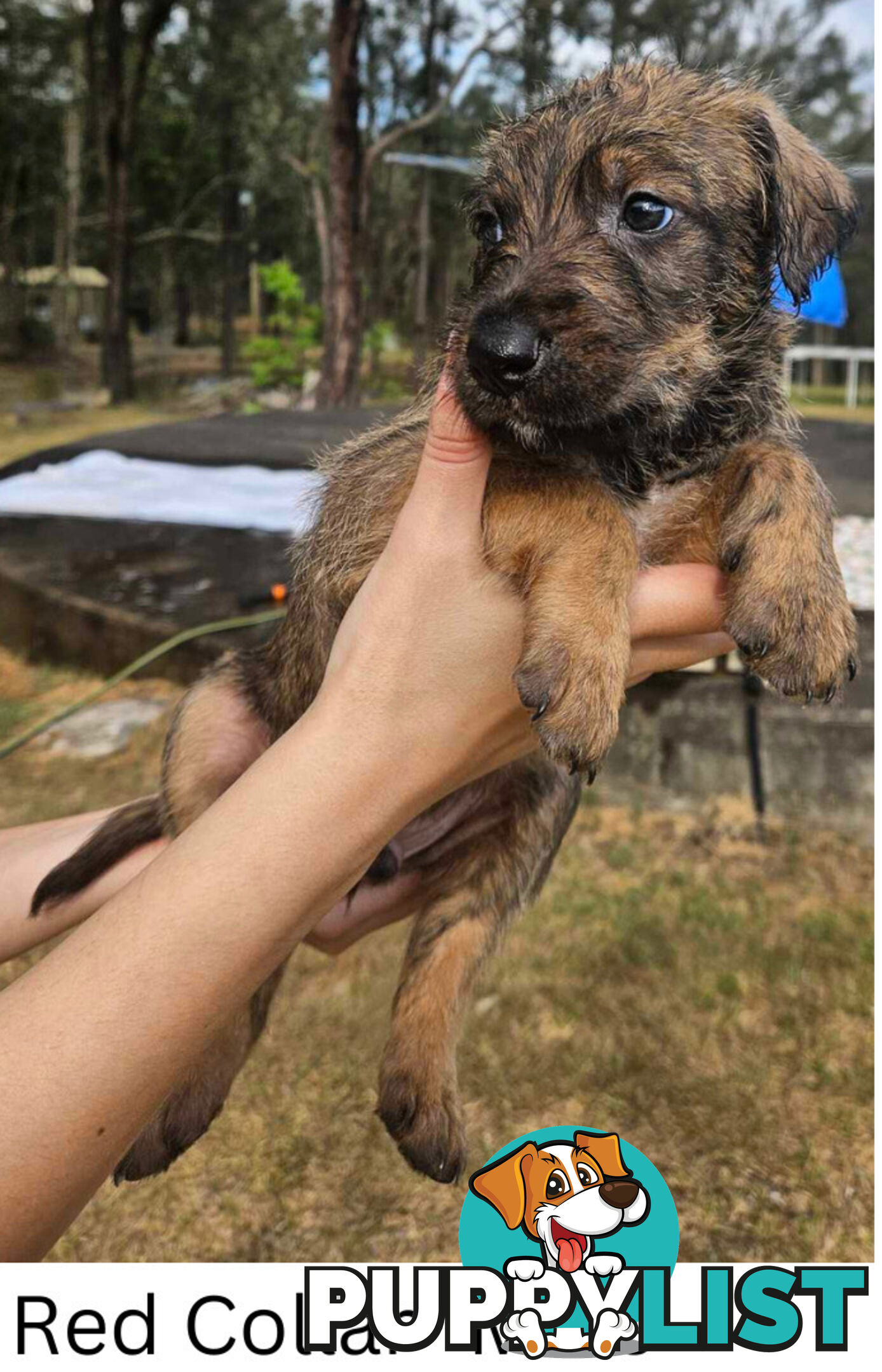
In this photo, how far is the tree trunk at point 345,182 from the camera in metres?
7.74

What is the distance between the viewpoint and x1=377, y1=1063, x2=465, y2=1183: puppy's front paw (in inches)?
86.0

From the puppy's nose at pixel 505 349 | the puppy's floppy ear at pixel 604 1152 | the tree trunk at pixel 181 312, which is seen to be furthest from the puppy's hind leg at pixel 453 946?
the tree trunk at pixel 181 312

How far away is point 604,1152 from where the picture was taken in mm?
2244

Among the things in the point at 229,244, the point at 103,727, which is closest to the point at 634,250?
the point at 103,727

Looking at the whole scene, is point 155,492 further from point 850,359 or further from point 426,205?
point 850,359

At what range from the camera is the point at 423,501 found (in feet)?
6.08

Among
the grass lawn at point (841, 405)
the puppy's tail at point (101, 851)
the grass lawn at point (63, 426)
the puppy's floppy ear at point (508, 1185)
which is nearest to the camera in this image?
the puppy's floppy ear at point (508, 1185)

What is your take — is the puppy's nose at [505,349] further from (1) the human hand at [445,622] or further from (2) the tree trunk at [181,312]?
(2) the tree trunk at [181,312]

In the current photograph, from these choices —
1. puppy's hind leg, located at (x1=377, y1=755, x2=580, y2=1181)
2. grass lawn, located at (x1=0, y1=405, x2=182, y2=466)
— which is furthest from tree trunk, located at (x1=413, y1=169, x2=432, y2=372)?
puppy's hind leg, located at (x1=377, y1=755, x2=580, y2=1181)

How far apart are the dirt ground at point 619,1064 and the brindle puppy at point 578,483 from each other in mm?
376

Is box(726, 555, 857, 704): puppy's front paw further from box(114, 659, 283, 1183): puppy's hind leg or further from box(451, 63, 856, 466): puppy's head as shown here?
box(114, 659, 283, 1183): puppy's hind leg

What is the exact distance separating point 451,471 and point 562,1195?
136cm

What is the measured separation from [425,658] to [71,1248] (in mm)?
1914

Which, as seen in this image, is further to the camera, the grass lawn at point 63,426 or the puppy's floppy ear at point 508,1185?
the grass lawn at point 63,426
